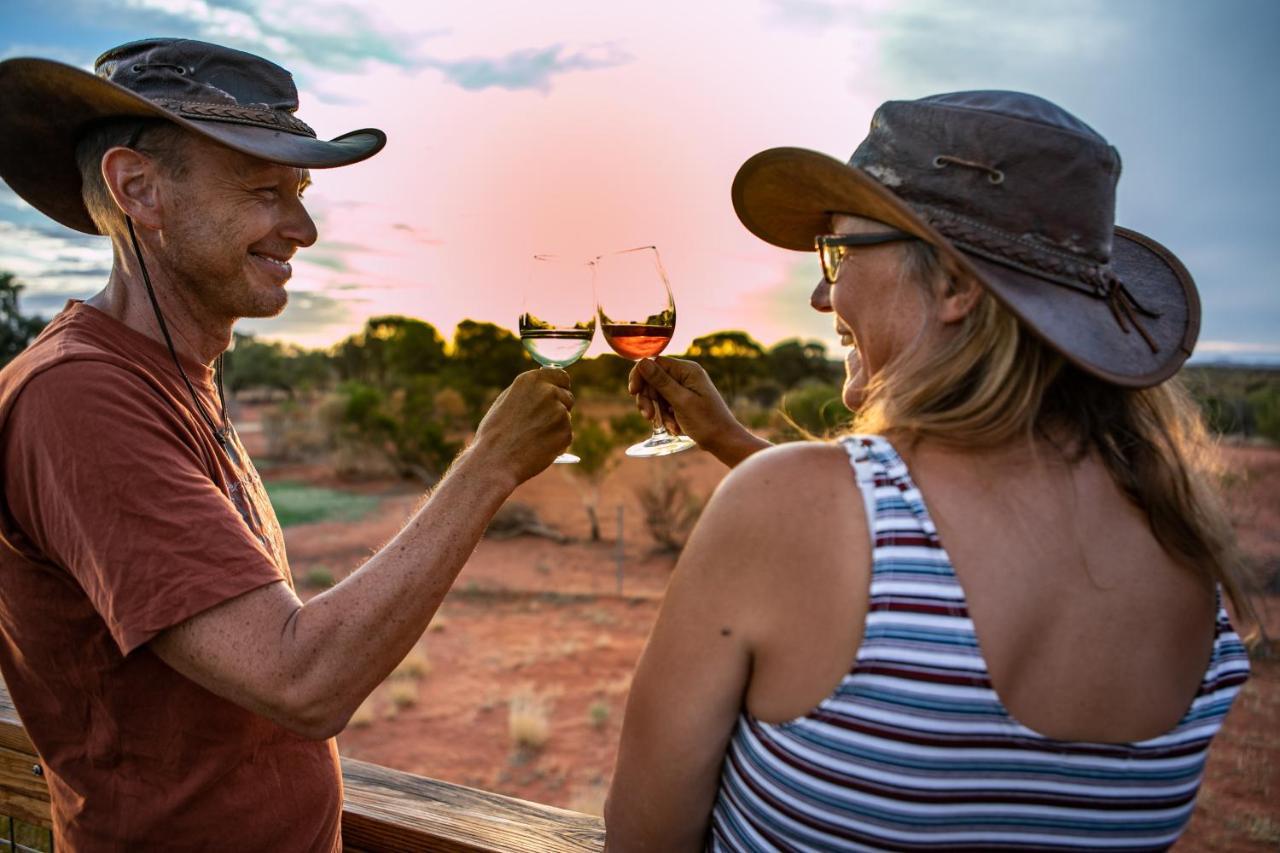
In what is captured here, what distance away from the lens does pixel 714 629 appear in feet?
3.65

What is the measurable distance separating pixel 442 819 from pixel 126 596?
82cm

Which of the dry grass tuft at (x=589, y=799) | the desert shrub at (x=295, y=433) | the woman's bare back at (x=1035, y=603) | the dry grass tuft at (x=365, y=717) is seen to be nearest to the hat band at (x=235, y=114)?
the woman's bare back at (x=1035, y=603)

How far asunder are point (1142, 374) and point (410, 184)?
16.2ft

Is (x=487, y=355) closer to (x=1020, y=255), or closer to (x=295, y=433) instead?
(x=295, y=433)

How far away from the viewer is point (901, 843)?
1088 mm

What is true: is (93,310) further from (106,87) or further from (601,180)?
(601,180)

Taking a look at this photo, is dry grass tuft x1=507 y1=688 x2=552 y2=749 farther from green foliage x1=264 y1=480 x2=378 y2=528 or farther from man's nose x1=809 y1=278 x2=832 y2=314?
green foliage x1=264 y1=480 x2=378 y2=528

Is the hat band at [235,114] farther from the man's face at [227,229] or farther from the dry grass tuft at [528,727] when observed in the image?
the dry grass tuft at [528,727]

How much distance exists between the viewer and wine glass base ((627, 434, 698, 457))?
2199 mm

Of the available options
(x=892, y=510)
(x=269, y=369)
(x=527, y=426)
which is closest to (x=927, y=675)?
(x=892, y=510)

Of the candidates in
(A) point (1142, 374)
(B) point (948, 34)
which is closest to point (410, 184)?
(B) point (948, 34)

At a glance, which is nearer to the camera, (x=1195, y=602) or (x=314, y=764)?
(x=1195, y=602)

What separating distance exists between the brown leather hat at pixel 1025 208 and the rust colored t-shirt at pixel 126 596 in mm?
1192

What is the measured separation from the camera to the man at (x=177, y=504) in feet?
4.45
